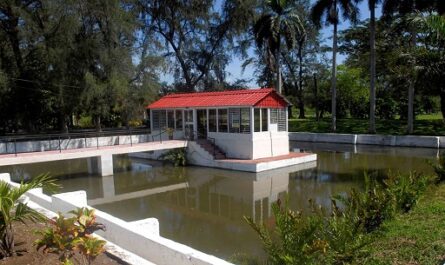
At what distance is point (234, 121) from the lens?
18875mm

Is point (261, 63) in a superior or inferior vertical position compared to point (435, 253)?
superior

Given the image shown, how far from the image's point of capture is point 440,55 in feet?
40.2

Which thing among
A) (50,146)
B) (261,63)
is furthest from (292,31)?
(50,146)

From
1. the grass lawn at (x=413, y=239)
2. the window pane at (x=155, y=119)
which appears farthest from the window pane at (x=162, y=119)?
the grass lawn at (x=413, y=239)

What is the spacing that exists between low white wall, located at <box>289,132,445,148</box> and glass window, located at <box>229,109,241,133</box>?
37.6ft

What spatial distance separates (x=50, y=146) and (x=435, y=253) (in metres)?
19.5

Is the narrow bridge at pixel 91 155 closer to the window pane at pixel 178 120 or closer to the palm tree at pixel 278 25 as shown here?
the window pane at pixel 178 120

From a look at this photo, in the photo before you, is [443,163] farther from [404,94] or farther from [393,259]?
[404,94]

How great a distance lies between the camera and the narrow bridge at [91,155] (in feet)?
50.2

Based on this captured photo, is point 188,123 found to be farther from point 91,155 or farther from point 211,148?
point 91,155

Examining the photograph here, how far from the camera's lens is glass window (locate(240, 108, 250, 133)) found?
60.0 feet

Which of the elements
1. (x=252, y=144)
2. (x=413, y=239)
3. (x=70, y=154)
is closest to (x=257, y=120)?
(x=252, y=144)

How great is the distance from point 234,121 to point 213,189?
5.33 meters

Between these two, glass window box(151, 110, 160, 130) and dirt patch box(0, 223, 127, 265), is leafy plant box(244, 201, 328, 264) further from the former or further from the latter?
glass window box(151, 110, 160, 130)
